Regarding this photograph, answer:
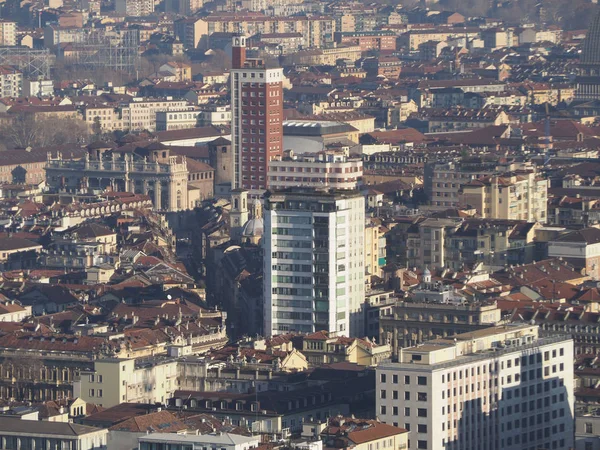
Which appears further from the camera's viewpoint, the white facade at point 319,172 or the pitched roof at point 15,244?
the pitched roof at point 15,244

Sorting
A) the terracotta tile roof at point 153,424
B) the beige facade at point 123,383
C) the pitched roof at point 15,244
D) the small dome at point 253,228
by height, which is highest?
the small dome at point 253,228

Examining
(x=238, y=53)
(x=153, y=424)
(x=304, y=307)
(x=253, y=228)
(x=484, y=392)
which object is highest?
(x=238, y=53)

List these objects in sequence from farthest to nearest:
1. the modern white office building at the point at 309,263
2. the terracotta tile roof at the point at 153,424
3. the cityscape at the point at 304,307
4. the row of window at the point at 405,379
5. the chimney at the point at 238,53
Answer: the chimney at the point at 238,53 → the modern white office building at the point at 309,263 → the cityscape at the point at 304,307 → the row of window at the point at 405,379 → the terracotta tile roof at the point at 153,424

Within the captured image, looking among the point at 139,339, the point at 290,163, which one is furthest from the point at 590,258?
the point at 139,339

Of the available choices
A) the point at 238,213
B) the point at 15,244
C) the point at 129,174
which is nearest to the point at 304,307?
the point at 238,213

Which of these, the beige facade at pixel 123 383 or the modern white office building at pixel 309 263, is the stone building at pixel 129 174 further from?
the beige facade at pixel 123 383

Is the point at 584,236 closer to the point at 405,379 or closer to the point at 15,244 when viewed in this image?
the point at 15,244

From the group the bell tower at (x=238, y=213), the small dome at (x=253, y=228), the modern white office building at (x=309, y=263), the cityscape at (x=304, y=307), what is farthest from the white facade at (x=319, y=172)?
the bell tower at (x=238, y=213)
